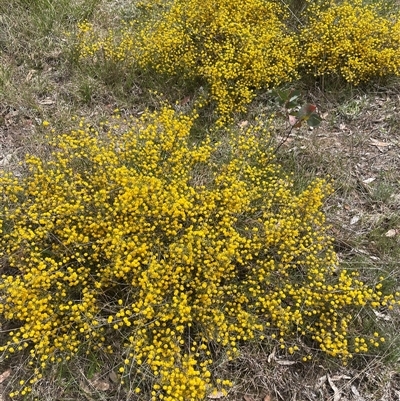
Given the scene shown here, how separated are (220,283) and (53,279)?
124 centimetres

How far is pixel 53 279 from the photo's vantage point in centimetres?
306

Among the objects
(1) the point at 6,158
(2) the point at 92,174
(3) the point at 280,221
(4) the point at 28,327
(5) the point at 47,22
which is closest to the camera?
(4) the point at 28,327

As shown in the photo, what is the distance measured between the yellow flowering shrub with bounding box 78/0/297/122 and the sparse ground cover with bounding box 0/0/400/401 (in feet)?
0.14

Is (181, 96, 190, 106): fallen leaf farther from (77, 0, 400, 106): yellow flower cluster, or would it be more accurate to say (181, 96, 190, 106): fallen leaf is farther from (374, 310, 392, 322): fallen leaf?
(374, 310, 392, 322): fallen leaf

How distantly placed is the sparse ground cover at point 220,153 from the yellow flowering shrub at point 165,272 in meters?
0.04

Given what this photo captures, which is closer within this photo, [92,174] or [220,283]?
[220,283]

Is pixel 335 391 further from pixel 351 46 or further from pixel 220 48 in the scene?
pixel 351 46

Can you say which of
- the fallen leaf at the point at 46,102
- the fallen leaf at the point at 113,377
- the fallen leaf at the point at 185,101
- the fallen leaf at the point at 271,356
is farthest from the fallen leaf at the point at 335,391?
the fallen leaf at the point at 46,102

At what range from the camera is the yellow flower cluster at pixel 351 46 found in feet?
15.1

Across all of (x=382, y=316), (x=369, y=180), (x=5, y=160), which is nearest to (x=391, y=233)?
(x=369, y=180)

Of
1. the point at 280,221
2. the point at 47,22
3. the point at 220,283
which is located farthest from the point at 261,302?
the point at 47,22

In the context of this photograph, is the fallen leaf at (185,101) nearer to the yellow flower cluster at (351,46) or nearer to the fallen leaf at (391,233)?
the yellow flower cluster at (351,46)

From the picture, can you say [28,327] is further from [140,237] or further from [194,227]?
[194,227]

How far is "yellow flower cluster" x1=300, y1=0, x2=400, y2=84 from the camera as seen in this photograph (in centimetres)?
460
